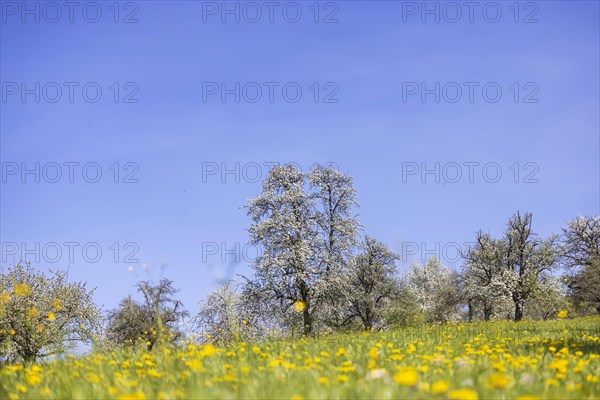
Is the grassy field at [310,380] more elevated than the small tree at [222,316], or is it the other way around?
the grassy field at [310,380]

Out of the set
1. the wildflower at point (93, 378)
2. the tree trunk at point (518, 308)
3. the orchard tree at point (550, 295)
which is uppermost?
the wildflower at point (93, 378)

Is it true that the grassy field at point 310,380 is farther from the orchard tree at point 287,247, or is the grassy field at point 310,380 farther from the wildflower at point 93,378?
the orchard tree at point 287,247

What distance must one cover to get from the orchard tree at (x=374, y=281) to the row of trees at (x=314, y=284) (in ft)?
0.30

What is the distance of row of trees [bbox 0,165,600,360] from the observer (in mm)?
30609

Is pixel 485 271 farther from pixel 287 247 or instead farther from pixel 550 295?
pixel 287 247

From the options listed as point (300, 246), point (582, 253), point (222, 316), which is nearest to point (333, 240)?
point (300, 246)

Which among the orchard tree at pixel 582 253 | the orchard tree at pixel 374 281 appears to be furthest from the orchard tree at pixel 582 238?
the orchard tree at pixel 374 281

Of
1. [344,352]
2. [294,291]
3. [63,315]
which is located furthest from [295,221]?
[344,352]

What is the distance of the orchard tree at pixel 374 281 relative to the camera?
43.8 m

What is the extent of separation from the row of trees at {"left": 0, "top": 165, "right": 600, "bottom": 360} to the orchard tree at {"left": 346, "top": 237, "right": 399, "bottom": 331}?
9 cm

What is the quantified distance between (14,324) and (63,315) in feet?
16.7

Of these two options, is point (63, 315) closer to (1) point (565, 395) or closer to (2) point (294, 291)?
(2) point (294, 291)

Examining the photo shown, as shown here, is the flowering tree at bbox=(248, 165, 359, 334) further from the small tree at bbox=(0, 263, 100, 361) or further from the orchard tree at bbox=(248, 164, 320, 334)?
the small tree at bbox=(0, 263, 100, 361)

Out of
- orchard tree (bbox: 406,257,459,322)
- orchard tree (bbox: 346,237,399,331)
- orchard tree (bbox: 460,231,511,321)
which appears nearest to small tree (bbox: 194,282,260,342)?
orchard tree (bbox: 346,237,399,331)
